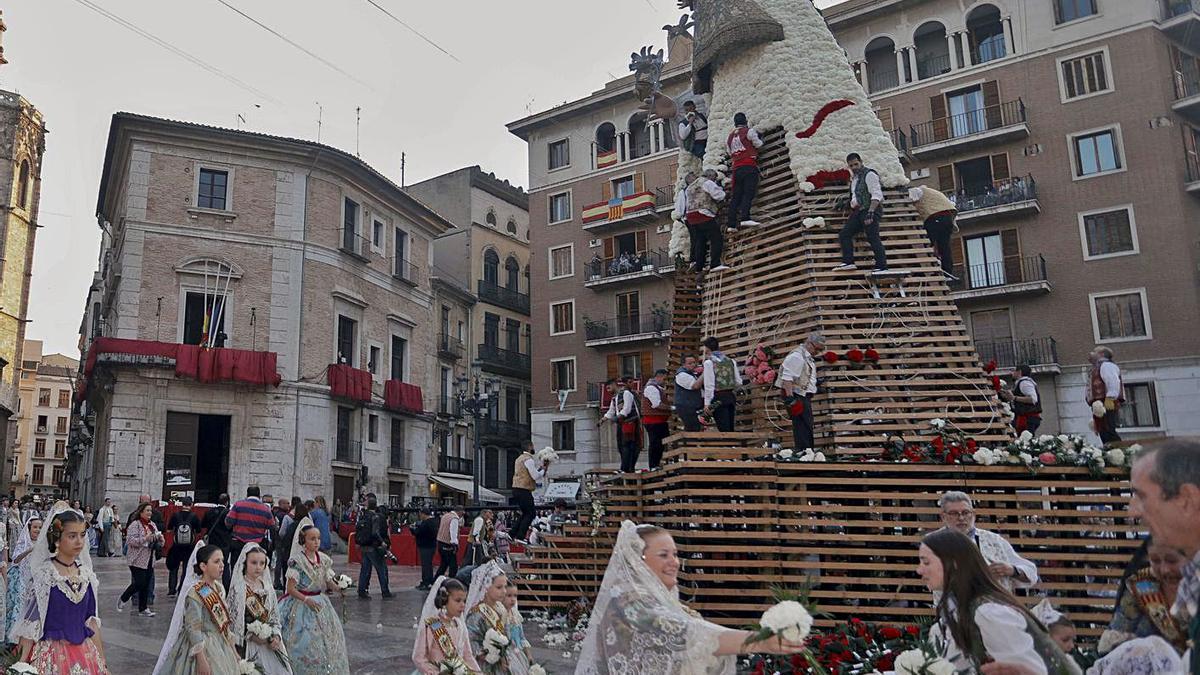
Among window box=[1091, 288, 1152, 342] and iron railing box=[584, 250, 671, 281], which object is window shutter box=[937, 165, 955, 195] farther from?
iron railing box=[584, 250, 671, 281]

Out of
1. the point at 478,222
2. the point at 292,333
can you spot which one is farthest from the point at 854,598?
the point at 478,222

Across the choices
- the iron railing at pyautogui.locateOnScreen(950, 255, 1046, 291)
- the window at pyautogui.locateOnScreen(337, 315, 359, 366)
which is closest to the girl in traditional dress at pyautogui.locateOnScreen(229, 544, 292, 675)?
the iron railing at pyautogui.locateOnScreen(950, 255, 1046, 291)

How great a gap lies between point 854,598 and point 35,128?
56357 millimetres

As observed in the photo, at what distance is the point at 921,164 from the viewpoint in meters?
30.3

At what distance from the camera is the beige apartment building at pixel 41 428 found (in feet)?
257

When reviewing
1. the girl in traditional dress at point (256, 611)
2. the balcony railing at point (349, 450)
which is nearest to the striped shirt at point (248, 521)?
the girl in traditional dress at point (256, 611)

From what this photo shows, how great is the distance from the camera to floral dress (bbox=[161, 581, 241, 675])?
691 centimetres

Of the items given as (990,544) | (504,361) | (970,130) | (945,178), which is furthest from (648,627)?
(504,361)

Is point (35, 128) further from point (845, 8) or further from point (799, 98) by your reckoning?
point (799, 98)

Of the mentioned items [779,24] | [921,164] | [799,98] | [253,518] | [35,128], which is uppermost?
[35,128]

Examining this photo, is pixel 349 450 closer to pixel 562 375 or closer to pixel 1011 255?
pixel 562 375

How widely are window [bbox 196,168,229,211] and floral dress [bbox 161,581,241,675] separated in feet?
86.0

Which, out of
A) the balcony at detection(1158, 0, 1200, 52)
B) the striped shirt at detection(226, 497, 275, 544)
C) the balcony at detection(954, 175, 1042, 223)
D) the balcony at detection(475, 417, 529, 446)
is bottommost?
the striped shirt at detection(226, 497, 275, 544)

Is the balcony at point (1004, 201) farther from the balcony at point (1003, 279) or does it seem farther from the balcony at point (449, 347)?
the balcony at point (449, 347)
